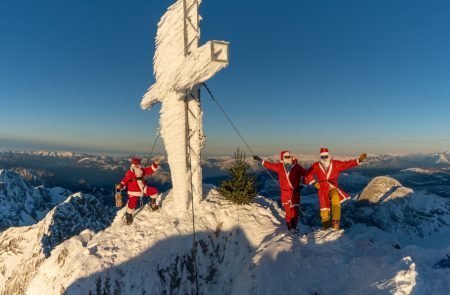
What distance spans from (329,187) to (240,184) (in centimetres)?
344

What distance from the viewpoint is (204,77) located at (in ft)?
34.6

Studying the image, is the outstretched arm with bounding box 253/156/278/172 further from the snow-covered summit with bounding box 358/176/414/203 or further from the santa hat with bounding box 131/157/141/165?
the snow-covered summit with bounding box 358/176/414/203

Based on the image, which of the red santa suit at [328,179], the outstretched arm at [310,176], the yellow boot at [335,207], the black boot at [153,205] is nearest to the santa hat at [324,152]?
the red santa suit at [328,179]

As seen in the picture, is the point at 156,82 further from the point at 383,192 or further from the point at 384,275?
the point at 383,192

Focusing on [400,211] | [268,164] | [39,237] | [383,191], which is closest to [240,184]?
[268,164]

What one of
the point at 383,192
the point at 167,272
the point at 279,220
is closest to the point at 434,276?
the point at 279,220

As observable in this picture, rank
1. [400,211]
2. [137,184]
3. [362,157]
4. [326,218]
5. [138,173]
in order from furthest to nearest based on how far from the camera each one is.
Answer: [400,211]
[138,173]
[137,184]
[326,218]
[362,157]

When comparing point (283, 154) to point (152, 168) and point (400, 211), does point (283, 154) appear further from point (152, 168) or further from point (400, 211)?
point (400, 211)

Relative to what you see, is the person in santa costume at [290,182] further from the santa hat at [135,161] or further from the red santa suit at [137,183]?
the santa hat at [135,161]

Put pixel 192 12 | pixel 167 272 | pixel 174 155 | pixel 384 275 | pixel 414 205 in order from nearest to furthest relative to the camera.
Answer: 1. pixel 384 275
2. pixel 167 272
3. pixel 192 12
4. pixel 174 155
5. pixel 414 205

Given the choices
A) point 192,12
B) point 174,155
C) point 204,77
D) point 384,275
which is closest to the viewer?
point 384,275

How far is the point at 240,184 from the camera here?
13.2 m

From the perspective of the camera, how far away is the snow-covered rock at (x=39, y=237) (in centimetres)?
4527

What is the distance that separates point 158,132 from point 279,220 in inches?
228
